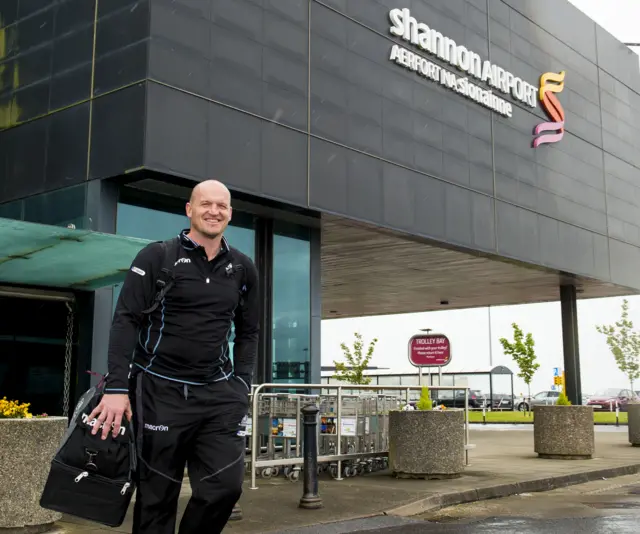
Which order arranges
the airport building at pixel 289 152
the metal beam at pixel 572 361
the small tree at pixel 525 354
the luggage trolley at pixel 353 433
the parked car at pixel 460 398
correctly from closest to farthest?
the luggage trolley at pixel 353 433 → the airport building at pixel 289 152 → the metal beam at pixel 572 361 → the small tree at pixel 525 354 → the parked car at pixel 460 398

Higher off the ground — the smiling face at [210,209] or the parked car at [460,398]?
the smiling face at [210,209]

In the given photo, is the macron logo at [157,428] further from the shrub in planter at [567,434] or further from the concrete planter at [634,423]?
the concrete planter at [634,423]

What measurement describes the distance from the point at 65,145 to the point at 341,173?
466 centimetres

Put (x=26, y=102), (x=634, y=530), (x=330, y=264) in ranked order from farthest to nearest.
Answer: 1. (x=330, y=264)
2. (x=26, y=102)
3. (x=634, y=530)

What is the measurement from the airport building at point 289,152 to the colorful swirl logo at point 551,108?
0.06m

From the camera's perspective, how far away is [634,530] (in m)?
7.38

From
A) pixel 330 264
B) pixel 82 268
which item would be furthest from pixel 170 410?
pixel 330 264

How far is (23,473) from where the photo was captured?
6520 millimetres

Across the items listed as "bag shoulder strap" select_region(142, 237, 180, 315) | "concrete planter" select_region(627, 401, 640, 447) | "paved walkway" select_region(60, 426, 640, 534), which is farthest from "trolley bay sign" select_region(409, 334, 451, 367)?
"bag shoulder strap" select_region(142, 237, 180, 315)

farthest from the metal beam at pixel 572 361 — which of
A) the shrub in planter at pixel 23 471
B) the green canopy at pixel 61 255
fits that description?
the shrub in planter at pixel 23 471

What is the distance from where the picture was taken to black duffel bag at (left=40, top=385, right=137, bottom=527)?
3.45 metres

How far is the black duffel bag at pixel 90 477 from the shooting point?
3453 millimetres

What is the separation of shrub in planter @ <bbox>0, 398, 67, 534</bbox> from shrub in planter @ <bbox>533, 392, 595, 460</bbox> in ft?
34.7

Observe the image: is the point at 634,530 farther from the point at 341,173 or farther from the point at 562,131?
the point at 562,131
